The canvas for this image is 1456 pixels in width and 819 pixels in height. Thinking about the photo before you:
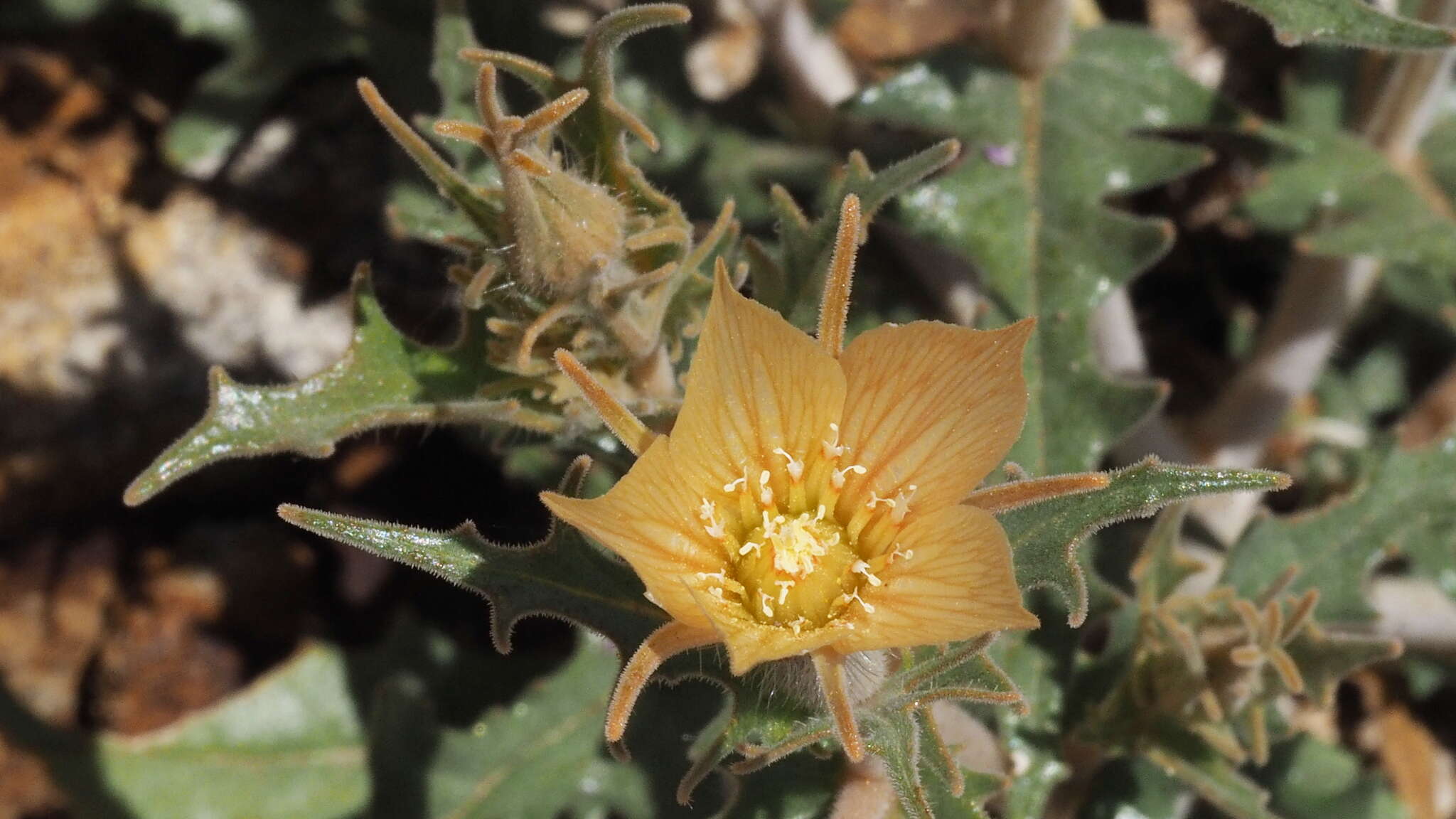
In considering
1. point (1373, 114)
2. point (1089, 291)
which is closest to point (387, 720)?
point (1089, 291)

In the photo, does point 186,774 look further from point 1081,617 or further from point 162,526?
point 1081,617

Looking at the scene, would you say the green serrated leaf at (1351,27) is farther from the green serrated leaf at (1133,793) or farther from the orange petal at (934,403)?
the green serrated leaf at (1133,793)

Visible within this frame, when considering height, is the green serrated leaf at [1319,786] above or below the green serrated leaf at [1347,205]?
below

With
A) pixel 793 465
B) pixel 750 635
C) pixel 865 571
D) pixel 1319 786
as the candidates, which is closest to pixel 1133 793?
pixel 1319 786

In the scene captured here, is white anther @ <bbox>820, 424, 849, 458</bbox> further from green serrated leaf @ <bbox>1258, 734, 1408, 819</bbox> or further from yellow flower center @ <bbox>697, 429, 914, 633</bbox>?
green serrated leaf @ <bbox>1258, 734, 1408, 819</bbox>

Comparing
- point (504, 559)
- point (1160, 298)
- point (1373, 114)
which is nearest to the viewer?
point (504, 559)

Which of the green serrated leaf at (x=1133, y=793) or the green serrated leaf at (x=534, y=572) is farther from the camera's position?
the green serrated leaf at (x=1133, y=793)

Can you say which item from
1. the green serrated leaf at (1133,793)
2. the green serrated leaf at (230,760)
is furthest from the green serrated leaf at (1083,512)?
the green serrated leaf at (230,760)

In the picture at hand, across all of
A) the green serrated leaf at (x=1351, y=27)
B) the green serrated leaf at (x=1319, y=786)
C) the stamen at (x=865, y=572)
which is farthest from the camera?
the green serrated leaf at (x=1319, y=786)
